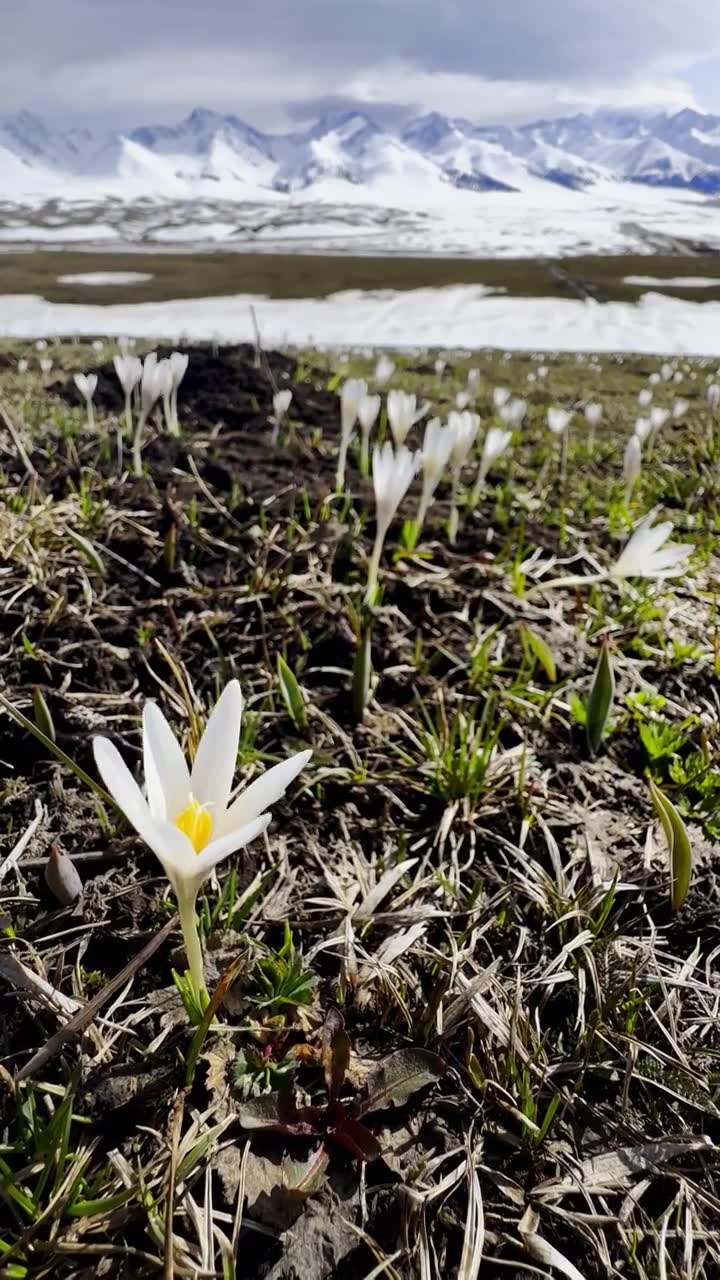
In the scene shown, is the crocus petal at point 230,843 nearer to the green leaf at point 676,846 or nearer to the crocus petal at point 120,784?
the crocus petal at point 120,784

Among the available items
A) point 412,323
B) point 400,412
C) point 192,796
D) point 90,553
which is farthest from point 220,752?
point 412,323

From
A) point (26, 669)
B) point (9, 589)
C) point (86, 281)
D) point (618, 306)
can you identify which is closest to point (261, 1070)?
point (26, 669)

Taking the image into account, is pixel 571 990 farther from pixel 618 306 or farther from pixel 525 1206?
pixel 618 306

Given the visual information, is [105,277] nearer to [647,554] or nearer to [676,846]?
[647,554]

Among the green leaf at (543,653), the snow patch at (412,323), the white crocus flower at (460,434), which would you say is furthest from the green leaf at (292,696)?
the snow patch at (412,323)

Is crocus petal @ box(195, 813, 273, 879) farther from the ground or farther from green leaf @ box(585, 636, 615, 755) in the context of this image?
green leaf @ box(585, 636, 615, 755)

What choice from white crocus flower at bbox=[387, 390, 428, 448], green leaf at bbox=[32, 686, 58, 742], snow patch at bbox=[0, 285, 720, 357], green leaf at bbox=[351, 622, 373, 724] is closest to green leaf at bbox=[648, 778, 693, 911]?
green leaf at bbox=[351, 622, 373, 724]
